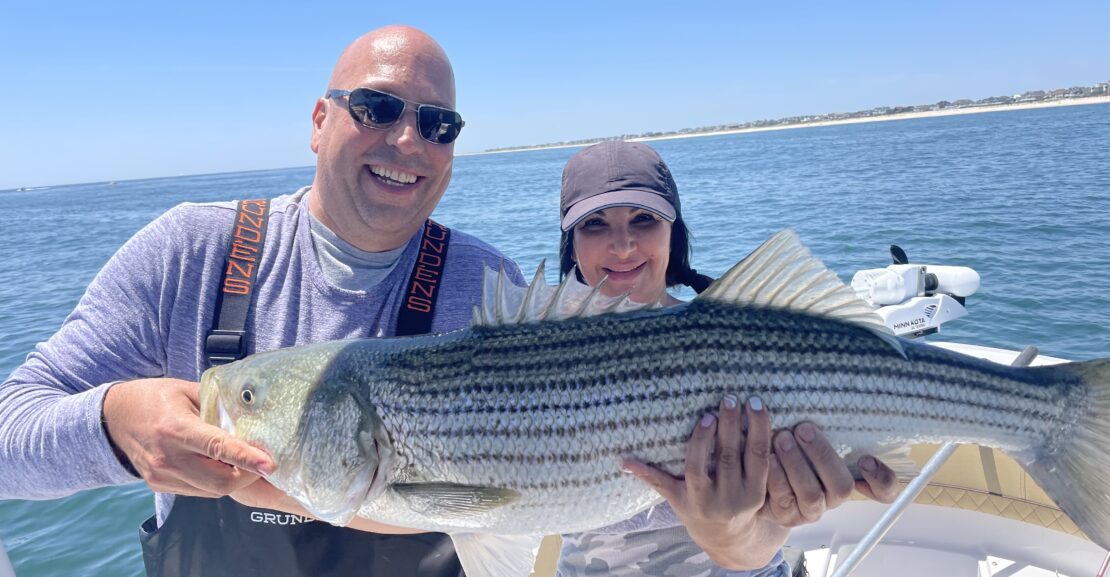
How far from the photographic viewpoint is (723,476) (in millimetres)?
2363

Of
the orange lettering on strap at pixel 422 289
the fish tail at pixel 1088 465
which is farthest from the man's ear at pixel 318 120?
the fish tail at pixel 1088 465

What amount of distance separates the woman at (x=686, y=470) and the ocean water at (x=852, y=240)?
6.75m

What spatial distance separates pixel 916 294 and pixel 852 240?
41.6 ft

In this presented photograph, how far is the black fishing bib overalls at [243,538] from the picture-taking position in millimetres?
2664

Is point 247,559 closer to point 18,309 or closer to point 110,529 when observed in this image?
point 110,529

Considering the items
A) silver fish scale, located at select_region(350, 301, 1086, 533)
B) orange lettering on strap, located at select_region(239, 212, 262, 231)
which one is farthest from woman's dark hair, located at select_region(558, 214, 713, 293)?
orange lettering on strap, located at select_region(239, 212, 262, 231)

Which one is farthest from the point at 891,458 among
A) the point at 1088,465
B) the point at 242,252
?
the point at 242,252

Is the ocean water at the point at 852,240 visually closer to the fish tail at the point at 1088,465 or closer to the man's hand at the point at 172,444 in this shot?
the man's hand at the point at 172,444

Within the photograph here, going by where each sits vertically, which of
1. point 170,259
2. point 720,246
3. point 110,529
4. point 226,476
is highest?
point 170,259

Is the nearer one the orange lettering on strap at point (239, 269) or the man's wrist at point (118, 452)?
the man's wrist at point (118, 452)

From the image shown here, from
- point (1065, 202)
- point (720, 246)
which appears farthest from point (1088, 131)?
point (720, 246)

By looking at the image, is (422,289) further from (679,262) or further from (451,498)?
(679,262)

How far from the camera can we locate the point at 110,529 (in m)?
7.65

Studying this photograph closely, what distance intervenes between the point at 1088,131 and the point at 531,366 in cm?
6378
